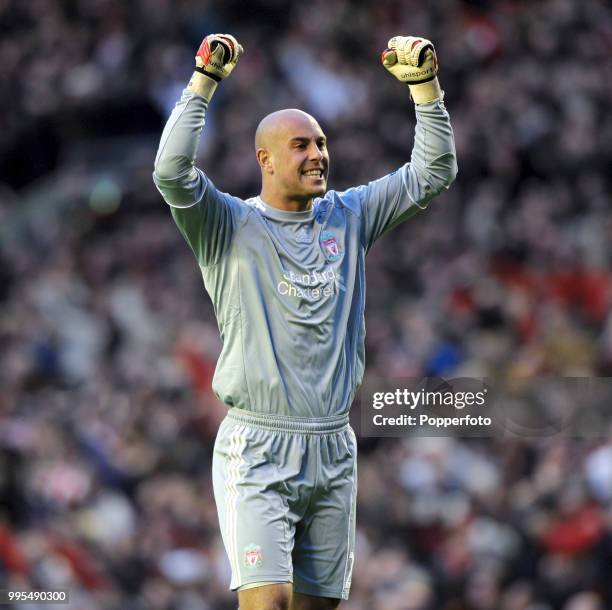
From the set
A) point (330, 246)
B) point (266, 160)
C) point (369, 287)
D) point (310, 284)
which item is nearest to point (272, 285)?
point (310, 284)

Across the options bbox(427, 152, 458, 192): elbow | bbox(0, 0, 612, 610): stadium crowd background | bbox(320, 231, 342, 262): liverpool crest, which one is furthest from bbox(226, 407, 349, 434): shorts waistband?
bbox(0, 0, 612, 610): stadium crowd background

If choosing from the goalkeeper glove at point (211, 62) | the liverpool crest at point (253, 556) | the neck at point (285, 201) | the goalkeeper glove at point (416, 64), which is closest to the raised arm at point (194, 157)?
the goalkeeper glove at point (211, 62)

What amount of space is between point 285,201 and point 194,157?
468 mm

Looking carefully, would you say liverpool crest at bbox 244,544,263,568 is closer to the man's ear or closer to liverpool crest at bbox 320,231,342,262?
liverpool crest at bbox 320,231,342,262

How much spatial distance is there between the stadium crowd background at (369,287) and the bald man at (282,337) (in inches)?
166

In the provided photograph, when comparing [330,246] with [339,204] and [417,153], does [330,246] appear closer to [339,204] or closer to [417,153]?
[339,204]

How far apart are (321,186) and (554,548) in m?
4.92

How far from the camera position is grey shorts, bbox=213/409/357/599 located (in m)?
4.93

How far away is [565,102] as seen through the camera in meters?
13.4

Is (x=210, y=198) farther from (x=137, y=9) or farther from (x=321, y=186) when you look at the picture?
(x=137, y=9)

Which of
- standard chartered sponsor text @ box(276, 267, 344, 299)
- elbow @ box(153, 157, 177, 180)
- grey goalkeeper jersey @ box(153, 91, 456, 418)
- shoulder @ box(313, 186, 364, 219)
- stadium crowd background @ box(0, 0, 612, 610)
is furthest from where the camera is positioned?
stadium crowd background @ box(0, 0, 612, 610)

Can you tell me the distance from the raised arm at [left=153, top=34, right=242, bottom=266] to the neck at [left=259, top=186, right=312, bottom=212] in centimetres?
22

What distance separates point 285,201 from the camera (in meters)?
5.27

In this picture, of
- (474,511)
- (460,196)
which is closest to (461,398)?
(474,511)
